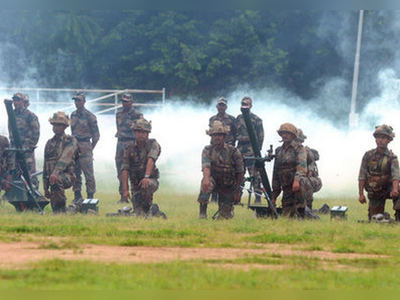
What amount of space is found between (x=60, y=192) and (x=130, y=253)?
536cm

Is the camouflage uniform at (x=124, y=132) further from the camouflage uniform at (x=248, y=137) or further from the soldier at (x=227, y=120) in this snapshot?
the camouflage uniform at (x=248, y=137)

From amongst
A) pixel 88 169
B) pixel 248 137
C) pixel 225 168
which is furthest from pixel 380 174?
pixel 88 169

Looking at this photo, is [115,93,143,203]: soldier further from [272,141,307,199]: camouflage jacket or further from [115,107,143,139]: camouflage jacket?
[272,141,307,199]: camouflage jacket

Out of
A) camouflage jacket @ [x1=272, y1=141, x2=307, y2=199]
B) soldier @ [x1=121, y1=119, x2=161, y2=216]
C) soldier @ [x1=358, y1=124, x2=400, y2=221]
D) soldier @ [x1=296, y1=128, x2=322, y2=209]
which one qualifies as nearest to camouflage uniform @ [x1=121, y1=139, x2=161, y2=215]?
soldier @ [x1=121, y1=119, x2=161, y2=216]

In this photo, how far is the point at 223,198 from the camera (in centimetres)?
1895

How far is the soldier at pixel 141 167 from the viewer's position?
1852 centimetres

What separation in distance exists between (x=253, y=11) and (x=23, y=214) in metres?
31.2

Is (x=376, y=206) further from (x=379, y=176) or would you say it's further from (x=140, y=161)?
(x=140, y=161)

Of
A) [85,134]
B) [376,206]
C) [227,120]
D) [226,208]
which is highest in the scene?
[227,120]

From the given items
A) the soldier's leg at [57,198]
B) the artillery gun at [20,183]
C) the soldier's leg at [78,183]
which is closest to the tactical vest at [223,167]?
the soldier's leg at [57,198]

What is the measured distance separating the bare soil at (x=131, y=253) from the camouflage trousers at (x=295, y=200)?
3.76m

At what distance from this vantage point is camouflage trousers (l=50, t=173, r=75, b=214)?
18719 mm

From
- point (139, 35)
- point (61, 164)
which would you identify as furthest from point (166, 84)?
point (61, 164)

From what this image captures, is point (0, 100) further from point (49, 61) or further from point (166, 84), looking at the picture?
point (166, 84)
